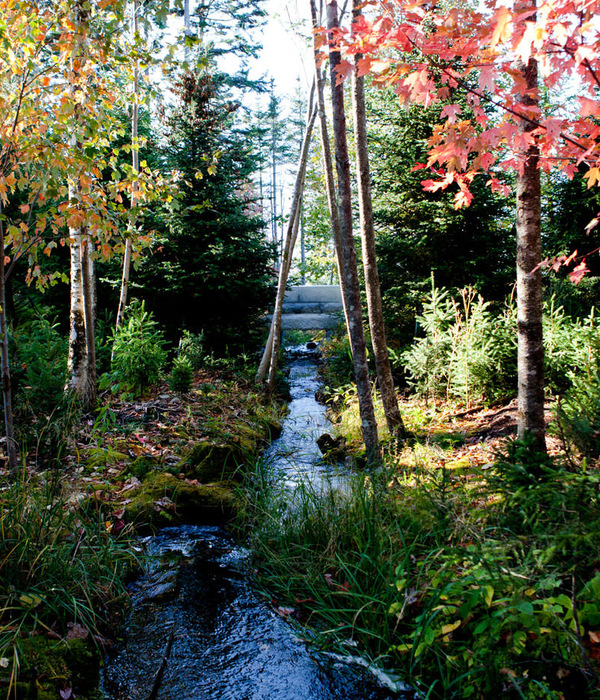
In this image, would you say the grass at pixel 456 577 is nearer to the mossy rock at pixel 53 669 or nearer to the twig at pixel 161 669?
the twig at pixel 161 669

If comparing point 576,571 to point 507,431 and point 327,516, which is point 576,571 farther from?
point 507,431

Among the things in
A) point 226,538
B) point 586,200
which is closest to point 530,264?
point 226,538

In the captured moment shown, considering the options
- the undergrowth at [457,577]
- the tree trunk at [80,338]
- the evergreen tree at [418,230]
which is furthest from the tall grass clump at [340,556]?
the evergreen tree at [418,230]

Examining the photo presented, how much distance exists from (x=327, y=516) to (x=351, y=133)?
13199 millimetres

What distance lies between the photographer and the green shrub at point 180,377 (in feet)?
24.2

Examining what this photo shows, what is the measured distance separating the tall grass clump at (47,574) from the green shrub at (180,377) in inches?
168

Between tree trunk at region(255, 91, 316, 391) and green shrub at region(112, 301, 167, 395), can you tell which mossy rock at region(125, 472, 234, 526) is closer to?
green shrub at region(112, 301, 167, 395)

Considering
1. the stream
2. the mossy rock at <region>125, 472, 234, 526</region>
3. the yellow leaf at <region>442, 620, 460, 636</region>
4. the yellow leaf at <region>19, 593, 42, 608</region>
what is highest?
the yellow leaf at <region>19, 593, 42, 608</region>

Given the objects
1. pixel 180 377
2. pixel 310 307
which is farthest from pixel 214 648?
pixel 310 307

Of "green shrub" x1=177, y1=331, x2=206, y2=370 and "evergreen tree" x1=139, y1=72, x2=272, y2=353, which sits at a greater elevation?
"evergreen tree" x1=139, y1=72, x2=272, y2=353

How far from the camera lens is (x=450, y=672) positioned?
223 cm

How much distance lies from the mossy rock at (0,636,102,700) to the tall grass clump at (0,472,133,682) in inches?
1.4

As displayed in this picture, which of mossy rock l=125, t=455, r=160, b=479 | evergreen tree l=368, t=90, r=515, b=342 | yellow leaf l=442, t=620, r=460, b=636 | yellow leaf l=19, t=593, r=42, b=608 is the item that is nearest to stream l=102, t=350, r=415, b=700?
yellow leaf l=442, t=620, r=460, b=636

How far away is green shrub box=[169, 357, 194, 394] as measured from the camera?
7.36m
